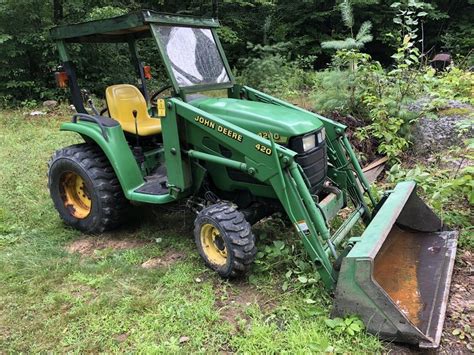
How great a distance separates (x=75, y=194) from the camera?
4.33 meters

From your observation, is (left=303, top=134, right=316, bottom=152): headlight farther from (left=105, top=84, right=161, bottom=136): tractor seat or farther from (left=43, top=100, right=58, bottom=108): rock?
(left=43, top=100, right=58, bottom=108): rock

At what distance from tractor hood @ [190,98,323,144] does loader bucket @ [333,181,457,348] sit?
0.86 m

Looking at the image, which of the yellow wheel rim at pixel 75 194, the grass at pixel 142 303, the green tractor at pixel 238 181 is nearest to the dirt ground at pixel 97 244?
the grass at pixel 142 303

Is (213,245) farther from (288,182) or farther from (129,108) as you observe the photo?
(129,108)

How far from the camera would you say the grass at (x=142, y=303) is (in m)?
2.63

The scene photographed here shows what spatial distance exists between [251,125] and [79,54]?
8007 mm

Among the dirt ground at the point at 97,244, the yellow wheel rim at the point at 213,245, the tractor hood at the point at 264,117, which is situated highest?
the tractor hood at the point at 264,117

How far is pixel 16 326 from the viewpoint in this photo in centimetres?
288

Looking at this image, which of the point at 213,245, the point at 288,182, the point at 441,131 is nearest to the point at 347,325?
the point at 288,182

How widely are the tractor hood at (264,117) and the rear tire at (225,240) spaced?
64 cm

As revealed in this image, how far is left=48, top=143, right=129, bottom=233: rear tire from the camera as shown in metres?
3.88

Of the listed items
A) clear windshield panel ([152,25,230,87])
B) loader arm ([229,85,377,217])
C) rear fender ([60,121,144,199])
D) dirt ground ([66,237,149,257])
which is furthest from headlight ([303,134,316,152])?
dirt ground ([66,237,149,257])

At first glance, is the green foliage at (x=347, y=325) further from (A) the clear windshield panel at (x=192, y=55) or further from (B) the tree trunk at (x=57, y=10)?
(B) the tree trunk at (x=57, y=10)

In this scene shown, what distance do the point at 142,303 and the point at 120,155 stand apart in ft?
4.54
